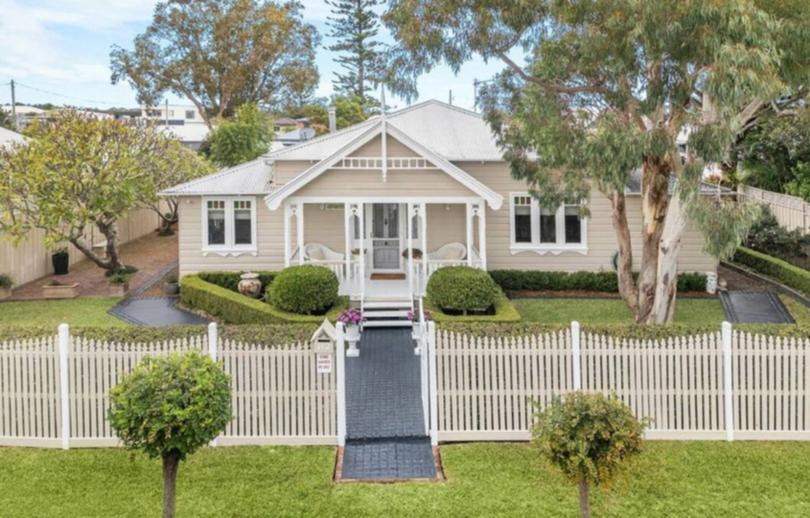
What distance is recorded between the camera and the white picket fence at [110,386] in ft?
27.6

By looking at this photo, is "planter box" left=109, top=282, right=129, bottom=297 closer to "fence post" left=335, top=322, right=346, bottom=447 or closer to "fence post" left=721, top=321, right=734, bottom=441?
"fence post" left=335, top=322, right=346, bottom=447

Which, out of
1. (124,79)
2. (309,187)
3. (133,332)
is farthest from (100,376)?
(124,79)

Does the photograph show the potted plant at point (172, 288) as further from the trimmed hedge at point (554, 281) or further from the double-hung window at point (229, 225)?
the trimmed hedge at point (554, 281)

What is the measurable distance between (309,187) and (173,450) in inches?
465

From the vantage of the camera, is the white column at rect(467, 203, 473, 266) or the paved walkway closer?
the paved walkway

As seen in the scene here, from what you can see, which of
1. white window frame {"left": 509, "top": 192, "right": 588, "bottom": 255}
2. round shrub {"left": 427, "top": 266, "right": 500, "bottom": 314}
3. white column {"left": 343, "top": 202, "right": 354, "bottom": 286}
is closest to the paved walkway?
round shrub {"left": 427, "top": 266, "right": 500, "bottom": 314}

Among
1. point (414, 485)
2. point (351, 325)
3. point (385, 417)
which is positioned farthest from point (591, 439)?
point (351, 325)

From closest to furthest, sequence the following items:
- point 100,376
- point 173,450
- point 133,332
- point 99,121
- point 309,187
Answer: point 173,450 < point 100,376 < point 133,332 < point 309,187 < point 99,121

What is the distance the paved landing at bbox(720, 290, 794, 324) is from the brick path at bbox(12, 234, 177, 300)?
59.0ft

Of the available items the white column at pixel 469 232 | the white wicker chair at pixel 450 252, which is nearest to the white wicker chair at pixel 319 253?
the white wicker chair at pixel 450 252

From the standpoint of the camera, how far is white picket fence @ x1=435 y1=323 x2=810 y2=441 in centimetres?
847

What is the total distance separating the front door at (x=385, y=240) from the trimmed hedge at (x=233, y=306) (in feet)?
A: 13.5

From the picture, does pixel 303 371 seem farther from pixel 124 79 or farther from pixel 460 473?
pixel 124 79

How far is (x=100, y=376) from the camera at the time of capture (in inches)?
331
